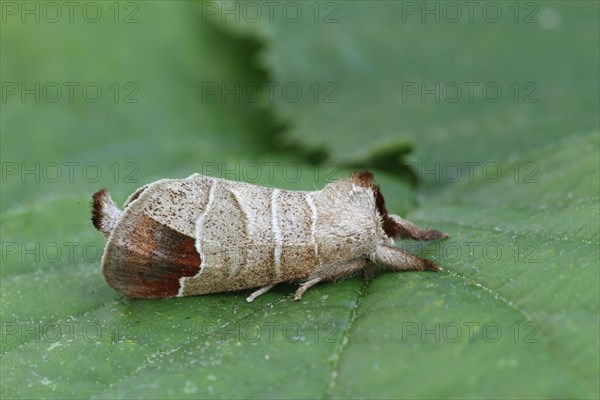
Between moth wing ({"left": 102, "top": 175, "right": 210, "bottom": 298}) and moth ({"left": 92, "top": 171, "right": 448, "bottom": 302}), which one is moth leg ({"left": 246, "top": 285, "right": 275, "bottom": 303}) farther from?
moth wing ({"left": 102, "top": 175, "right": 210, "bottom": 298})

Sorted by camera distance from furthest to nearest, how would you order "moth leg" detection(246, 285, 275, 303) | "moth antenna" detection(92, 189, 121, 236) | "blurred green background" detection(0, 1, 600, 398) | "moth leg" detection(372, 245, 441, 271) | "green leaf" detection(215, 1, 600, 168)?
"green leaf" detection(215, 1, 600, 168) → "moth antenna" detection(92, 189, 121, 236) → "moth leg" detection(246, 285, 275, 303) → "moth leg" detection(372, 245, 441, 271) → "blurred green background" detection(0, 1, 600, 398)

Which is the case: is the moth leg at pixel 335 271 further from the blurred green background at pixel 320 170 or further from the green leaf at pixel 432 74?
the green leaf at pixel 432 74

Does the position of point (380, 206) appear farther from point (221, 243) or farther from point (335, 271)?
point (221, 243)

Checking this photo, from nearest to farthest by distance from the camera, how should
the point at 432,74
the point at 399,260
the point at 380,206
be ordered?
the point at 399,260, the point at 380,206, the point at 432,74

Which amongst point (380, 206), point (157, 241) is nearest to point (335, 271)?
point (380, 206)

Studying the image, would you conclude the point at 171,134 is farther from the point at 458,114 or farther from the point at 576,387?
the point at 576,387

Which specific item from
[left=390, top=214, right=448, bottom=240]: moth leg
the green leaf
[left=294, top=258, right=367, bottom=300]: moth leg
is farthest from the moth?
the green leaf

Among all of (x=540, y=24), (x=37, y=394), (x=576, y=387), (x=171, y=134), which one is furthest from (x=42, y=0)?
(x=576, y=387)
